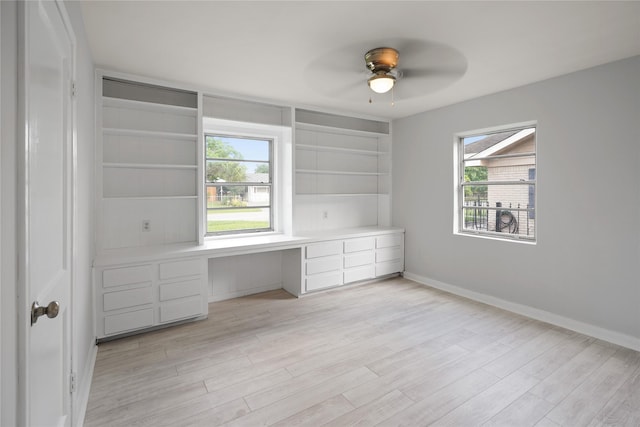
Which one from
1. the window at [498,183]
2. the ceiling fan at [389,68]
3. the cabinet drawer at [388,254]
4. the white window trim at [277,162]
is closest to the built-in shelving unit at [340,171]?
the white window trim at [277,162]

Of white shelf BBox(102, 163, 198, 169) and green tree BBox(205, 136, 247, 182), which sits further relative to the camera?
green tree BBox(205, 136, 247, 182)

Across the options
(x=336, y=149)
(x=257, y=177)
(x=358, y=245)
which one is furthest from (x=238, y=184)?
(x=358, y=245)

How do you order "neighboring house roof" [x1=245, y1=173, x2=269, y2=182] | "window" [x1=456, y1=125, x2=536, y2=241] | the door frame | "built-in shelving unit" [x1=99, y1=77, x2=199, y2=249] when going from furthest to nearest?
1. "neighboring house roof" [x1=245, y1=173, x2=269, y2=182]
2. "window" [x1=456, y1=125, x2=536, y2=241]
3. "built-in shelving unit" [x1=99, y1=77, x2=199, y2=249]
4. the door frame

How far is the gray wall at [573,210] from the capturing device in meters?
2.77

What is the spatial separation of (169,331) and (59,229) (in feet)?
6.46

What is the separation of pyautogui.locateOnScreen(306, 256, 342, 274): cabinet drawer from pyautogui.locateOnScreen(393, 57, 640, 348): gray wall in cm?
146

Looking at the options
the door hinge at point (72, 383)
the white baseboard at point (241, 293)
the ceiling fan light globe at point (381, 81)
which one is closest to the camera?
the door hinge at point (72, 383)

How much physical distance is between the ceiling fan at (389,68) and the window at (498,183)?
1.05 metres

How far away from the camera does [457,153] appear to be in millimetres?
4188

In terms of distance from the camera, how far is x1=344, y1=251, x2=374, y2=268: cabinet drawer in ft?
14.4

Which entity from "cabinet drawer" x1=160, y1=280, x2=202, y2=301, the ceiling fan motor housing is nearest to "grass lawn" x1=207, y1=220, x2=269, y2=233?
"cabinet drawer" x1=160, y1=280, x2=202, y2=301

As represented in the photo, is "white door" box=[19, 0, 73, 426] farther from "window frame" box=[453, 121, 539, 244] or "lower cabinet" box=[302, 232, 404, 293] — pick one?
"window frame" box=[453, 121, 539, 244]

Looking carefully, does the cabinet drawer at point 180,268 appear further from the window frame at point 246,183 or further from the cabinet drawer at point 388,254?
the cabinet drawer at point 388,254

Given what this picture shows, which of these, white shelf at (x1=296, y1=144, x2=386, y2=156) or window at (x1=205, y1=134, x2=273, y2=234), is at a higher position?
white shelf at (x1=296, y1=144, x2=386, y2=156)
